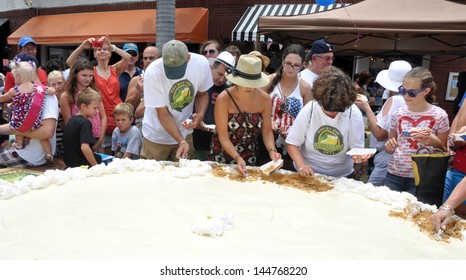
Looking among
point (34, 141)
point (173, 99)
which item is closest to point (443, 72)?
point (173, 99)

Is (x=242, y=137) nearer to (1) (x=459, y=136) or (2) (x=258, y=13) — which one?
(1) (x=459, y=136)

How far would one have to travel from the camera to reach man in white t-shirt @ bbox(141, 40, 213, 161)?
303cm

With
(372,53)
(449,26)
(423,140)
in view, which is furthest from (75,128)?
(372,53)

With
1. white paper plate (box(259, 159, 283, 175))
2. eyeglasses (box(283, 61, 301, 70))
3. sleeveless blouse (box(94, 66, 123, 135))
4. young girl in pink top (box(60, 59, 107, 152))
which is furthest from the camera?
sleeveless blouse (box(94, 66, 123, 135))

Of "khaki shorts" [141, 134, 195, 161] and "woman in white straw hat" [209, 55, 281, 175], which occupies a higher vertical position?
"woman in white straw hat" [209, 55, 281, 175]

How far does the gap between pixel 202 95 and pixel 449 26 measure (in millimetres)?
3192

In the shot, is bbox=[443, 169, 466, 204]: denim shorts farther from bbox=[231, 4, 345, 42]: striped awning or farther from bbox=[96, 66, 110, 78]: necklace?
bbox=[231, 4, 345, 42]: striped awning

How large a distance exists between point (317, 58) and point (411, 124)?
49.2 inches

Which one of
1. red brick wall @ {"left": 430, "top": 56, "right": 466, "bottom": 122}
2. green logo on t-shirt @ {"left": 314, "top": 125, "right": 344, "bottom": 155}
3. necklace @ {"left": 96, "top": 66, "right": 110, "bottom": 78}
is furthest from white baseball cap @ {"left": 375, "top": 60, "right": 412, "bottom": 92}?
red brick wall @ {"left": 430, "top": 56, "right": 466, "bottom": 122}

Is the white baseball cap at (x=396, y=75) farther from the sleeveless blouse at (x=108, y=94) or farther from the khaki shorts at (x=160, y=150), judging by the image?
the sleeveless blouse at (x=108, y=94)

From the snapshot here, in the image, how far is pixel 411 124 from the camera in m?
2.80

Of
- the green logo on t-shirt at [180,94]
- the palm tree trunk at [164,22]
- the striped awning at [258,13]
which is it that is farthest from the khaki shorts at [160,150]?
the striped awning at [258,13]

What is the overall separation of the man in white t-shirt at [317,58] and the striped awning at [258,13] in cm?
547

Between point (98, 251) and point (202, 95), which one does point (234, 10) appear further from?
point (98, 251)
